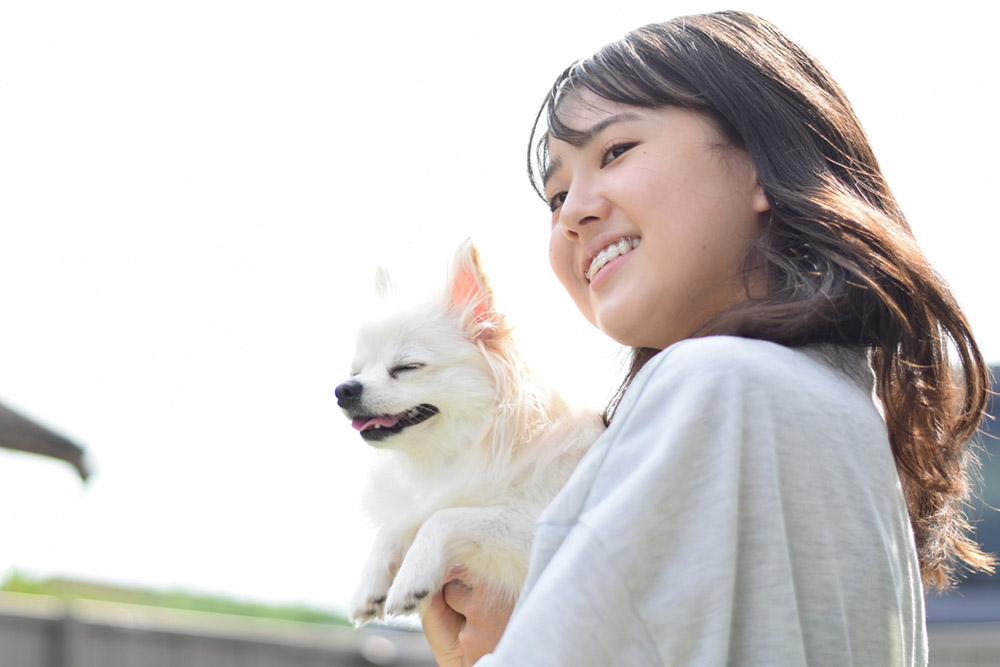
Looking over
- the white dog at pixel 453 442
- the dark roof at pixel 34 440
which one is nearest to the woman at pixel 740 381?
the white dog at pixel 453 442

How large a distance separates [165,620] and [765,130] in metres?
7.34

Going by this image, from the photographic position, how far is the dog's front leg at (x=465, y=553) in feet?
6.53

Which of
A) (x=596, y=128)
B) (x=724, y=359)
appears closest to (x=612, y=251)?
(x=596, y=128)

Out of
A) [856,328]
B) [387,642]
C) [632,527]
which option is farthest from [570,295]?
[387,642]

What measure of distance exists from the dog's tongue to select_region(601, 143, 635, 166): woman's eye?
1061 millimetres

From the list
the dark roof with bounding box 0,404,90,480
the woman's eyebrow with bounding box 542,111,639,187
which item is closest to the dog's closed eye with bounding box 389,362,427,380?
the woman's eyebrow with bounding box 542,111,639,187

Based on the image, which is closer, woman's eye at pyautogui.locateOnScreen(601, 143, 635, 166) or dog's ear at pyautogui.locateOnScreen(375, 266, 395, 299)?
woman's eye at pyautogui.locateOnScreen(601, 143, 635, 166)

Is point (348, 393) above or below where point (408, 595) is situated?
above

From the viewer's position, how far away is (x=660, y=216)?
1400mm

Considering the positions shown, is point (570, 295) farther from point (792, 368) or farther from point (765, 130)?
point (792, 368)

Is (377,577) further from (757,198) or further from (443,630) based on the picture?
(757,198)

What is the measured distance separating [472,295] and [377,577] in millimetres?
740

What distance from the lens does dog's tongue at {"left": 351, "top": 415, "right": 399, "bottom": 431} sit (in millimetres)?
2359

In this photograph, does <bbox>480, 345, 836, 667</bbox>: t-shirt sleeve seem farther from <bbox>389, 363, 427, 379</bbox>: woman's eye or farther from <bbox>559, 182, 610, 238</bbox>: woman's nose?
<bbox>389, 363, 427, 379</bbox>: woman's eye
